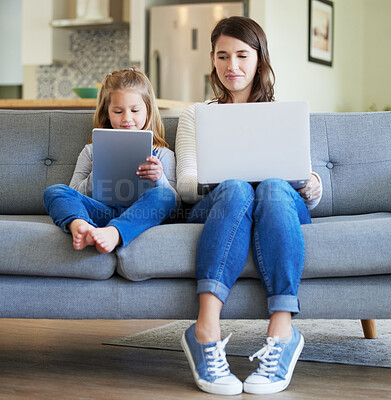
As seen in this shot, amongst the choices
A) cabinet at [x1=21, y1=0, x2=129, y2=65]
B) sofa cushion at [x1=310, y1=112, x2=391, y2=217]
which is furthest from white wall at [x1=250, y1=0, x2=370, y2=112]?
sofa cushion at [x1=310, y1=112, x2=391, y2=217]

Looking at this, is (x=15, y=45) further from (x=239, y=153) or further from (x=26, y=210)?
(x=239, y=153)

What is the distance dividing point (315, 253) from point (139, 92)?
0.89 meters

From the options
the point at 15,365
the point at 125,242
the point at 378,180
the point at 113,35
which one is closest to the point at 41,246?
the point at 125,242

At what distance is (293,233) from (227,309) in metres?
0.27

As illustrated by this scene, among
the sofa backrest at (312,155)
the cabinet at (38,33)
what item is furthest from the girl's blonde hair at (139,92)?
the cabinet at (38,33)

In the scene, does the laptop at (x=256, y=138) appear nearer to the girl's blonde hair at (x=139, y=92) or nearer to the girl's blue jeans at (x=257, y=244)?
the girl's blue jeans at (x=257, y=244)

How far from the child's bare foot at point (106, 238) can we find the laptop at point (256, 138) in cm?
31

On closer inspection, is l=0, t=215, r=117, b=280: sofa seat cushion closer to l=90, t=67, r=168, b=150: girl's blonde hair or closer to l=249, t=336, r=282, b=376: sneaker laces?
l=249, t=336, r=282, b=376: sneaker laces

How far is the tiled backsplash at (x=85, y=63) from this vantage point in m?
6.11

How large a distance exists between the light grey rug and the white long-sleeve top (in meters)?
0.50

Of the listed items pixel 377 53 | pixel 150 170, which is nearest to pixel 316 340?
pixel 150 170

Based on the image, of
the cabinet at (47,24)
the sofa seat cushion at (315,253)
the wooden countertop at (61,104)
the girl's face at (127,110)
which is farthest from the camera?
the cabinet at (47,24)

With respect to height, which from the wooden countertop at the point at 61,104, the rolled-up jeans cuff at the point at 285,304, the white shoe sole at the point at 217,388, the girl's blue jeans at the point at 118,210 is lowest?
the white shoe sole at the point at 217,388

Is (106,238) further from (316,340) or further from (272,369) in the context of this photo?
(316,340)
